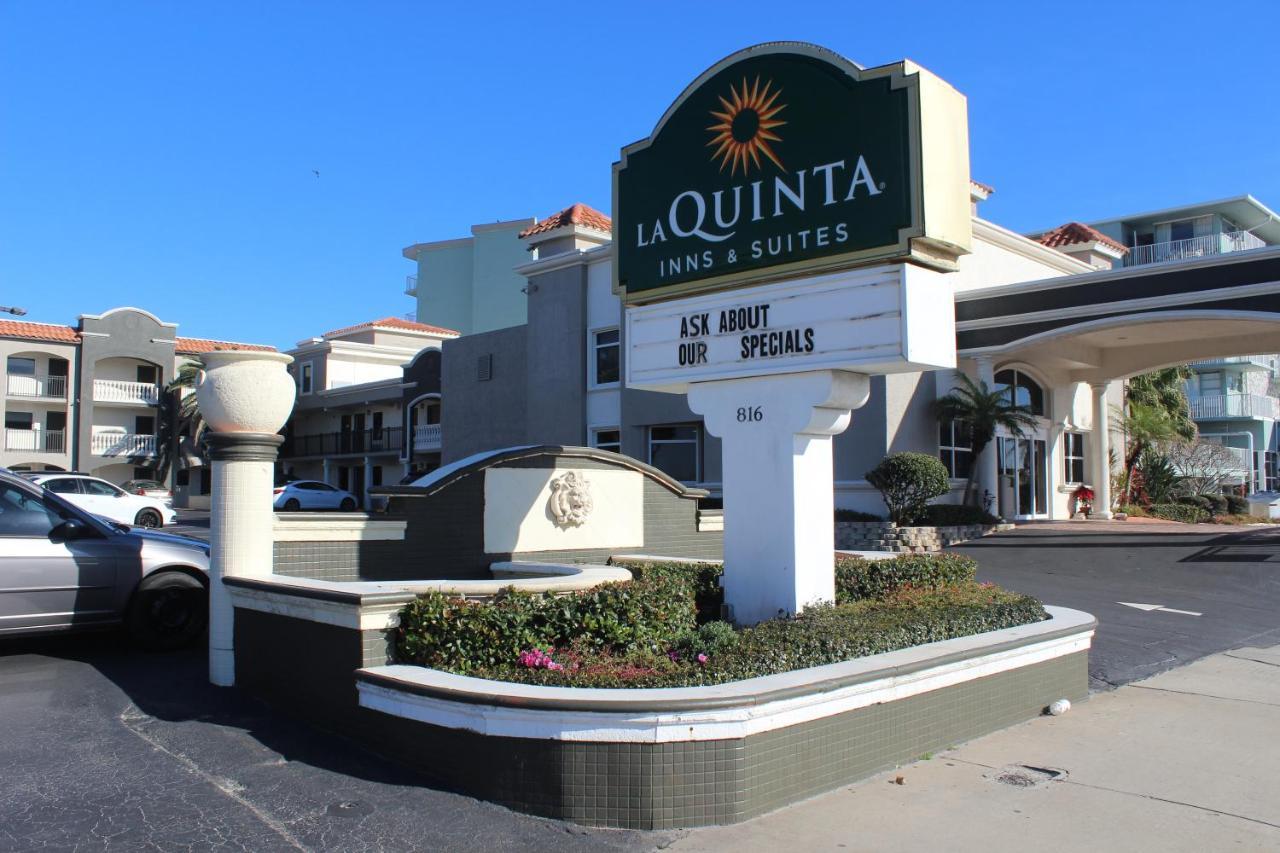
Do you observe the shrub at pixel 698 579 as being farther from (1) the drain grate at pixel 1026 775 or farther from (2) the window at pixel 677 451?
(2) the window at pixel 677 451

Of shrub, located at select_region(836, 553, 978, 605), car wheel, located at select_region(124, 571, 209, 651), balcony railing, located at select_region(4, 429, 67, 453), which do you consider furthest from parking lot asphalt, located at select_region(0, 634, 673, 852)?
balcony railing, located at select_region(4, 429, 67, 453)

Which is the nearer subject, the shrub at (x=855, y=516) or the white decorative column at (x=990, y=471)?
the shrub at (x=855, y=516)

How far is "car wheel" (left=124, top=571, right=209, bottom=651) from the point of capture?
9.38 metres

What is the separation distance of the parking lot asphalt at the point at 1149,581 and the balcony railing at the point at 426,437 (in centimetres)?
2357

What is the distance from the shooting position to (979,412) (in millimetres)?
21625

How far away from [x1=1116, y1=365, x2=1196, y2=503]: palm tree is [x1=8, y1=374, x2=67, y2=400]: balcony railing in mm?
46439

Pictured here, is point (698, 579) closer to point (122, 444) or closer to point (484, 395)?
point (484, 395)

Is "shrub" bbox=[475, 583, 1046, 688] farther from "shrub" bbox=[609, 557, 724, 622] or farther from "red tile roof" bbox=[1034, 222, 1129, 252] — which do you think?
"red tile roof" bbox=[1034, 222, 1129, 252]

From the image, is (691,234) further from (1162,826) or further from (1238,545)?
(1238,545)

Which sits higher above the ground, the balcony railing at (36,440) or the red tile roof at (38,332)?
the red tile roof at (38,332)

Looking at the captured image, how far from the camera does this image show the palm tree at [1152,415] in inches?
1141

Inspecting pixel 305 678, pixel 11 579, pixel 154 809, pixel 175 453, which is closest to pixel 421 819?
pixel 154 809

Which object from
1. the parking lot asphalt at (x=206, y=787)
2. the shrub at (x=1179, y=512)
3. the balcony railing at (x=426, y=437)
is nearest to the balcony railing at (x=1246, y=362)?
the shrub at (x=1179, y=512)

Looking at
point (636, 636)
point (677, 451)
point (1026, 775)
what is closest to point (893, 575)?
point (1026, 775)
